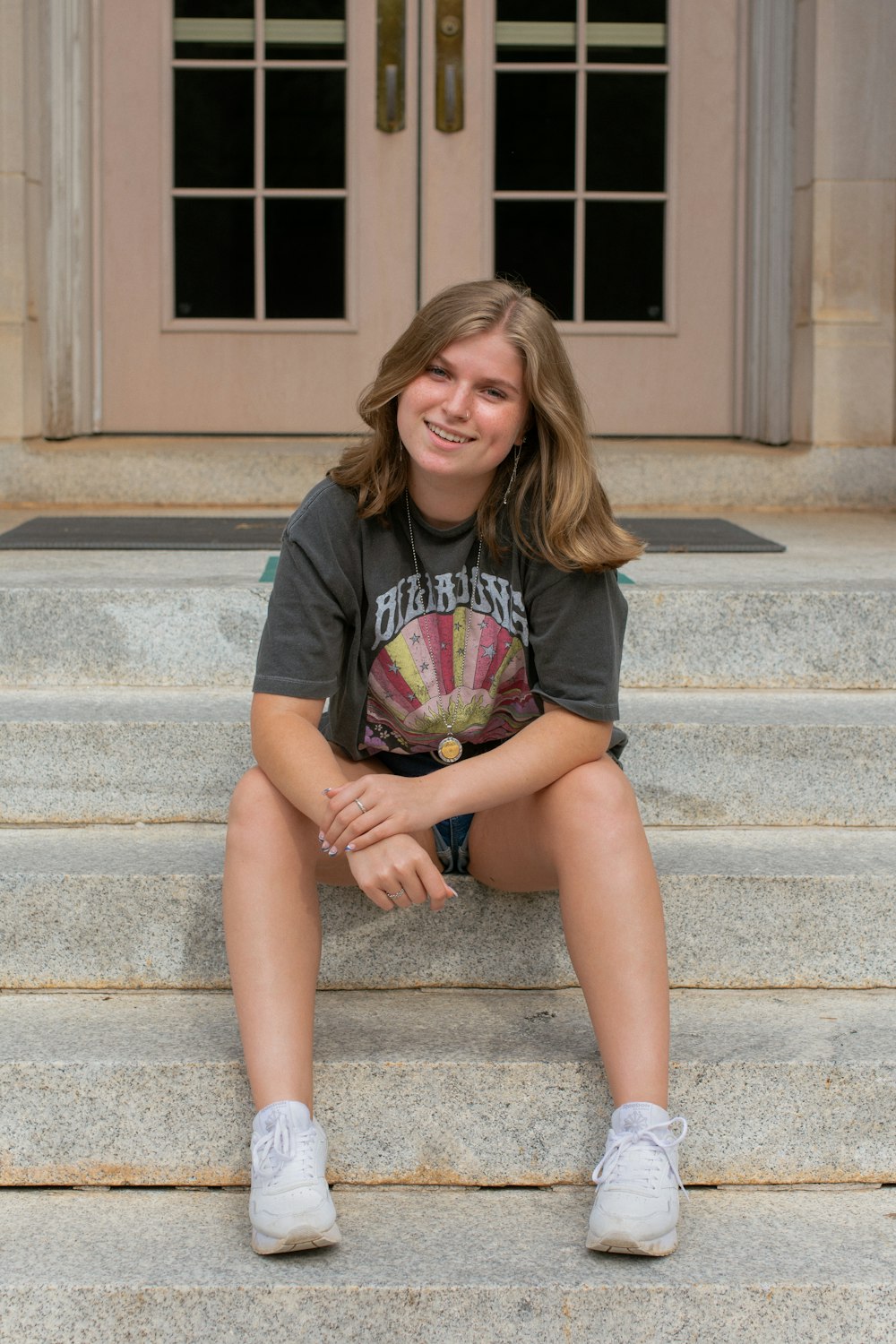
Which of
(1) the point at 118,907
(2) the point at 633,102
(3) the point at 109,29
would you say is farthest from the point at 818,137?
(1) the point at 118,907

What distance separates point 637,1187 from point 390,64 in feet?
12.3

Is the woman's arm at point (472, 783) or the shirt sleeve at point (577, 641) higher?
the shirt sleeve at point (577, 641)

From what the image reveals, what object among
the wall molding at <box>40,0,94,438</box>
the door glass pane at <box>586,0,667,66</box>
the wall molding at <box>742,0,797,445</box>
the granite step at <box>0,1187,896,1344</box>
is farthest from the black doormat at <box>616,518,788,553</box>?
the granite step at <box>0,1187,896,1344</box>

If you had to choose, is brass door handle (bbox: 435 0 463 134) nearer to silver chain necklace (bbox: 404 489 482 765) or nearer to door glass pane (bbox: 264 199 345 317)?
door glass pane (bbox: 264 199 345 317)

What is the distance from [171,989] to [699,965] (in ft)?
2.33

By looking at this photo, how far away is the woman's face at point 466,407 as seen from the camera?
70.8 inches

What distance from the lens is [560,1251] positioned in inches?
64.4

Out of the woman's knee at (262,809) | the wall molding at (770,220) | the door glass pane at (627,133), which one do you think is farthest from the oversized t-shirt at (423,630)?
the door glass pane at (627,133)

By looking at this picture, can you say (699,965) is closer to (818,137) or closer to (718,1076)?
(718,1076)

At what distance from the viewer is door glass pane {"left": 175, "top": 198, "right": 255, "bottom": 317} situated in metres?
4.66

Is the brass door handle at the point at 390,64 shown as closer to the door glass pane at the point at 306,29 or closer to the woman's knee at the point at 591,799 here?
the door glass pane at the point at 306,29

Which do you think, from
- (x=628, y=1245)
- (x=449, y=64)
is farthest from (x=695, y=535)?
(x=628, y=1245)

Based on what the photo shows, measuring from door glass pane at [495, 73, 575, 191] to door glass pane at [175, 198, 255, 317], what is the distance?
79cm

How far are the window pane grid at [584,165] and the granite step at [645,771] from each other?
2.61 metres
